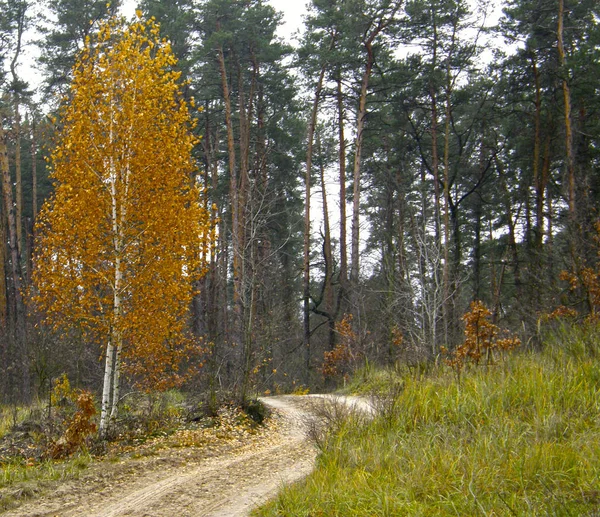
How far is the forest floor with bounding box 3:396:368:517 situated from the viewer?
20.0 feet

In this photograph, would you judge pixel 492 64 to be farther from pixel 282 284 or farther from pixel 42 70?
pixel 42 70

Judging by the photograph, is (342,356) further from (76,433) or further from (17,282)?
(76,433)

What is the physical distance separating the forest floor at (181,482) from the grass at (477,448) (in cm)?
91

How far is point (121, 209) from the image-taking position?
10312 mm

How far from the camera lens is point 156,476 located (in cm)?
739

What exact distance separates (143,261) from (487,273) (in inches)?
940

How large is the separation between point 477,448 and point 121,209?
24.3ft

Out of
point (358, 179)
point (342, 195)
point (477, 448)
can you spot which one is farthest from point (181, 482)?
point (342, 195)

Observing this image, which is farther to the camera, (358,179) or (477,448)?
(358,179)

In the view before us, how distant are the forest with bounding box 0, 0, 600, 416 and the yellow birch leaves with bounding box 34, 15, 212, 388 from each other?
42 millimetres

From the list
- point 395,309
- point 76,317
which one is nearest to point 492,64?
point 395,309

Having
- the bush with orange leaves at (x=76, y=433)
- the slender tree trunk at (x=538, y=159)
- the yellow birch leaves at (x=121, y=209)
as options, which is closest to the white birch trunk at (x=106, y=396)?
the yellow birch leaves at (x=121, y=209)

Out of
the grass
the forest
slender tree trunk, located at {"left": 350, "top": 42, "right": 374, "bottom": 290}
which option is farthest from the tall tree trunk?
the grass

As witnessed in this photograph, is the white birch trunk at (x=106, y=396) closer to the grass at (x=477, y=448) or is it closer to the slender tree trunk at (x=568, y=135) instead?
the grass at (x=477, y=448)
